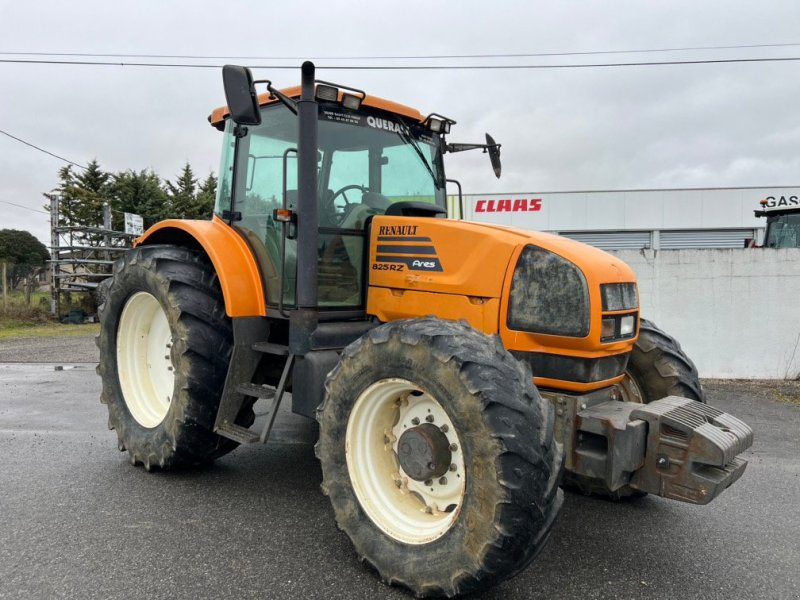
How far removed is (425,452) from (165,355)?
2655 mm

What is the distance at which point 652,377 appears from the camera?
350 centimetres

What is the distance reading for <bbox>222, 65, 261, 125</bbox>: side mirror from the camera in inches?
115

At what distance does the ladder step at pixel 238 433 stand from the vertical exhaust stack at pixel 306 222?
1.86 ft

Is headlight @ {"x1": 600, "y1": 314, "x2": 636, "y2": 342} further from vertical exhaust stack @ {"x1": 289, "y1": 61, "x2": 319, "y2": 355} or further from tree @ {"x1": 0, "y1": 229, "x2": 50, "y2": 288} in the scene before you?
tree @ {"x1": 0, "y1": 229, "x2": 50, "y2": 288}

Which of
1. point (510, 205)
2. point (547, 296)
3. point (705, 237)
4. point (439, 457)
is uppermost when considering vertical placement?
point (510, 205)

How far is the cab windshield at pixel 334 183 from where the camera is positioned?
357cm

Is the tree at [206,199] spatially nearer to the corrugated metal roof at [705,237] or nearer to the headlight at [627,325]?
the corrugated metal roof at [705,237]

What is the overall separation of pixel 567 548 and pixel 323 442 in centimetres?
138

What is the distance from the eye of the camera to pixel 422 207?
366 cm

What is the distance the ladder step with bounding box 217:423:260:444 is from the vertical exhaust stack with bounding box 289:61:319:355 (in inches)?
22.3

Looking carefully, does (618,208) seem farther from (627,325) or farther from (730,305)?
(627,325)

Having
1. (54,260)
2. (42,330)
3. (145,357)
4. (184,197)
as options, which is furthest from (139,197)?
(145,357)

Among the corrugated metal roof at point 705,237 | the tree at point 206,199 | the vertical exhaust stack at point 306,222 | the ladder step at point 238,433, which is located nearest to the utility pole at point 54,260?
the tree at point 206,199

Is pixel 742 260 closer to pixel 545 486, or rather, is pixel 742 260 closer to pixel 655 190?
pixel 545 486
